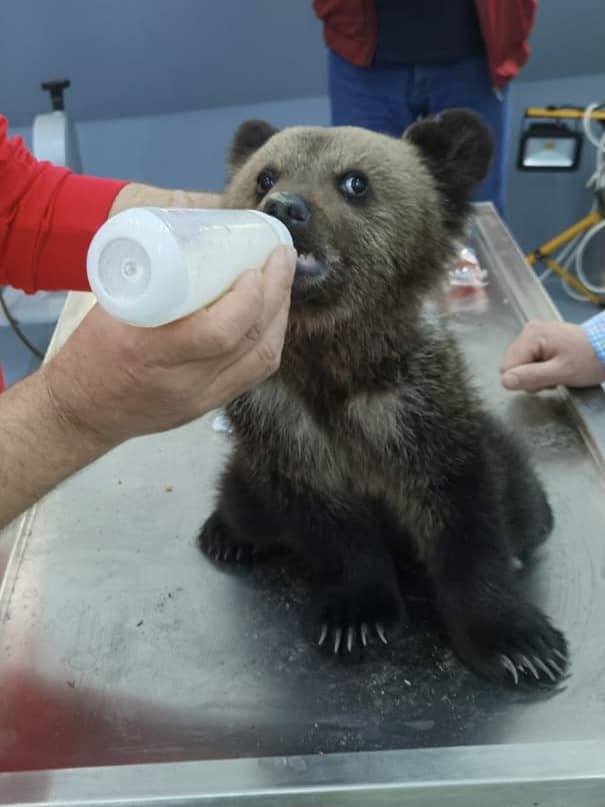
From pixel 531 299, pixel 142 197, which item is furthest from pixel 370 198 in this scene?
pixel 531 299

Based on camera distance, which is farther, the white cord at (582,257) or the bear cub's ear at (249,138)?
the white cord at (582,257)

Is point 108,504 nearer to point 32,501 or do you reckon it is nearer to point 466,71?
point 32,501

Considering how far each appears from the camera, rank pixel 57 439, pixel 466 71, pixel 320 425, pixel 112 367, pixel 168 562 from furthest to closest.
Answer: pixel 466 71, pixel 168 562, pixel 320 425, pixel 57 439, pixel 112 367

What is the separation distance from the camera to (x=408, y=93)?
2432mm

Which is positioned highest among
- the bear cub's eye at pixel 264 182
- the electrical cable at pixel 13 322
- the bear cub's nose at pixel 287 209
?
the bear cub's nose at pixel 287 209

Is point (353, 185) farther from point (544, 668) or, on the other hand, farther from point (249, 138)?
point (544, 668)

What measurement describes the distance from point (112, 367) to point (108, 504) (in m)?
0.60

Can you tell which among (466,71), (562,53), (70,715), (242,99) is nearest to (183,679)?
(70,715)

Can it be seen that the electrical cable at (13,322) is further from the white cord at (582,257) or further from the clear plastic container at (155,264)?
the white cord at (582,257)

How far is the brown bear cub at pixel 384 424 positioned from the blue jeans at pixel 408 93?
1.33 m

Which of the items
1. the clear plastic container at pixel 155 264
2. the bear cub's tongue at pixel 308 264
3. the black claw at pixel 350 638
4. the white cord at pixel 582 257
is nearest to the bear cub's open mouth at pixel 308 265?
the bear cub's tongue at pixel 308 264

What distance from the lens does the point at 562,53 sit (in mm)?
3170

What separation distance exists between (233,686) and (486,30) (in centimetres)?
181

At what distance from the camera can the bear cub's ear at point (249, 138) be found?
1229mm
